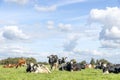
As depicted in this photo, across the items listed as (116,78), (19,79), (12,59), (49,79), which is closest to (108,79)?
(116,78)

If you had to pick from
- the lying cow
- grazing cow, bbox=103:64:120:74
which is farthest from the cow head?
grazing cow, bbox=103:64:120:74

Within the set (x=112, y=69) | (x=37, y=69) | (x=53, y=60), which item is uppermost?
(x=53, y=60)

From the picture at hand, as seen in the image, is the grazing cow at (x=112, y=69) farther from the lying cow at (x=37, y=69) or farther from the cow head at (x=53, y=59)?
the cow head at (x=53, y=59)

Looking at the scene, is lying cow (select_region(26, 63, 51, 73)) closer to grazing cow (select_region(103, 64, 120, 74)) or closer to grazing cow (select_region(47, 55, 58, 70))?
grazing cow (select_region(103, 64, 120, 74))

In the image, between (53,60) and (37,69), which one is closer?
(37,69)

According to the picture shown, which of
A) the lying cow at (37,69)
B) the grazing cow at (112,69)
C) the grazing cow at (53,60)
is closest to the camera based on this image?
the lying cow at (37,69)

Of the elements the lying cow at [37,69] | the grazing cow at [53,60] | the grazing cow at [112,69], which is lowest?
the grazing cow at [112,69]

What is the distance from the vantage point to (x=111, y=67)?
3734cm

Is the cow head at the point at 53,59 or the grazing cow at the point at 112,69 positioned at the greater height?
the cow head at the point at 53,59

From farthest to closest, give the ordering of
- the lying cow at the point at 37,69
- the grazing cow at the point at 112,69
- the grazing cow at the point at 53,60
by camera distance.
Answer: the grazing cow at the point at 53,60 → the grazing cow at the point at 112,69 → the lying cow at the point at 37,69

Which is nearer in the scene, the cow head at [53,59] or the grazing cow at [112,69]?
the grazing cow at [112,69]

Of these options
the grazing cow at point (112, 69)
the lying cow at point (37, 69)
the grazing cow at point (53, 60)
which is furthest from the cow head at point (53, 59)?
the grazing cow at point (112, 69)

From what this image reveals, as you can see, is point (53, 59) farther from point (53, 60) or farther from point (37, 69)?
point (37, 69)

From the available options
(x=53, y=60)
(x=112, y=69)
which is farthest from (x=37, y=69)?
(x=53, y=60)
